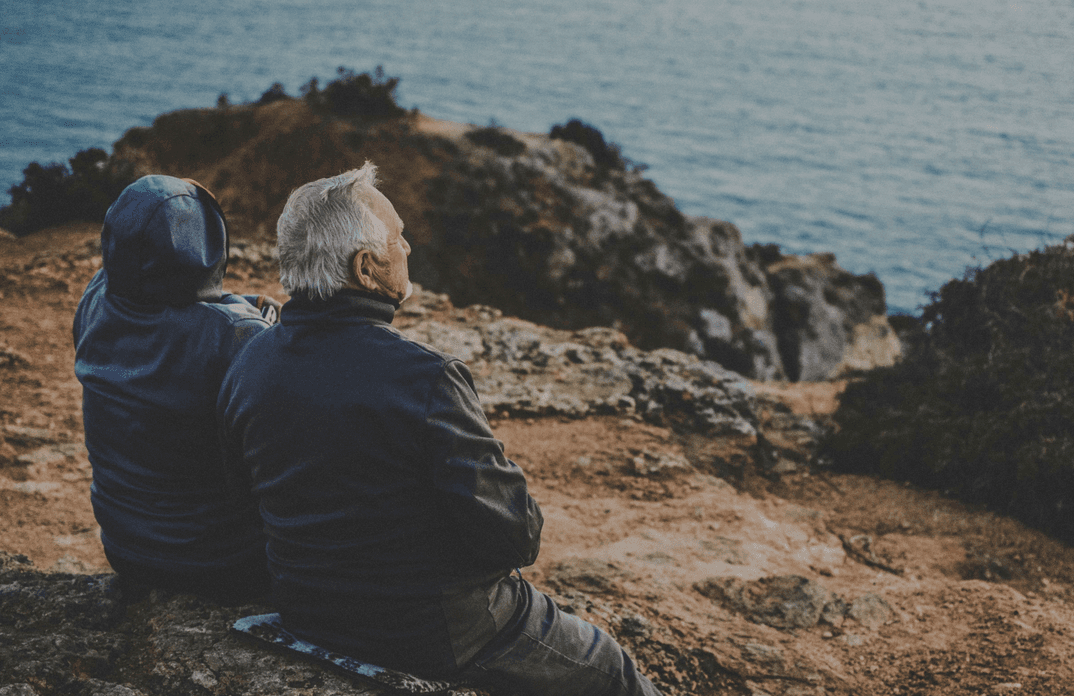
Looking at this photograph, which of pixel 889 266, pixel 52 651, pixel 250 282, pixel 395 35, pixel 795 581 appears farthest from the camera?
pixel 395 35

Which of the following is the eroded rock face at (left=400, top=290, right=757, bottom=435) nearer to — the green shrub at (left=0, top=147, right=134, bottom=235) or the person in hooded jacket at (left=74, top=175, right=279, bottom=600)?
the person in hooded jacket at (left=74, top=175, right=279, bottom=600)

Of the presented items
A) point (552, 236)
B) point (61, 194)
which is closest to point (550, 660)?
point (61, 194)

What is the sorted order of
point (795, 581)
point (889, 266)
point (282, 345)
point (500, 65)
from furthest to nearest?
point (500, 65) < point (889, 266) < point (795, 581) < point (282, 345)

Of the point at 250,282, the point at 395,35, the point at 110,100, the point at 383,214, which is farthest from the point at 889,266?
the point at 395,35

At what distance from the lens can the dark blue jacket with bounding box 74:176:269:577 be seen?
2402 mm

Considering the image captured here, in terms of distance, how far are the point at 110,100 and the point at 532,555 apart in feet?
135

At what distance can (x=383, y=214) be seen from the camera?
6.95 feet

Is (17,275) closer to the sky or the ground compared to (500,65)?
closer to the ground

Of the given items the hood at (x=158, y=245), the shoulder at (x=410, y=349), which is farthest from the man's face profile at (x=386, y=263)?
the hood at (x=158, y=245)

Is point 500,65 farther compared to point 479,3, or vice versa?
point 479,3

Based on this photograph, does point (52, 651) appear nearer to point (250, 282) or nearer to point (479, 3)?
point (250, 282)

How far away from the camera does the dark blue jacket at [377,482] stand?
1.95 metres

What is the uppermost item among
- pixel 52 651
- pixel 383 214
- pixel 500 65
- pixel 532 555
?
pixel 500 65

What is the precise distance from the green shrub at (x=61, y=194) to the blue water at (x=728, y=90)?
12798mm
